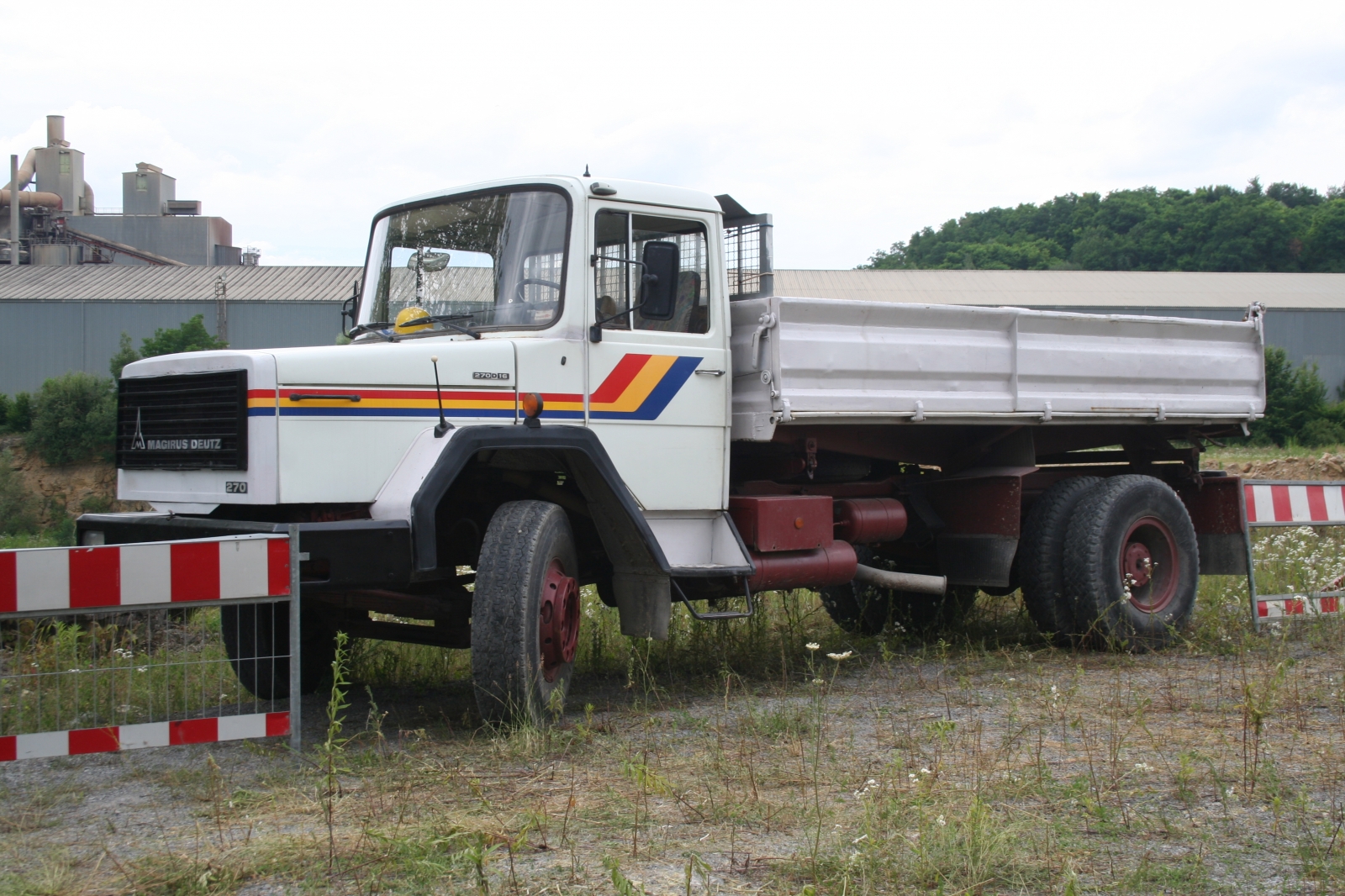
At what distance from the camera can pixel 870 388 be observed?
6.99m

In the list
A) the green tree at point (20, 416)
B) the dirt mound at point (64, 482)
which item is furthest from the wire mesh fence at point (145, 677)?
the green tree at point (20, 416)

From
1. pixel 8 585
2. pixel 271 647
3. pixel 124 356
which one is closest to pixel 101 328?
pixel 124 356

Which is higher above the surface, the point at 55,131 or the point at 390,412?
the point at 55,131

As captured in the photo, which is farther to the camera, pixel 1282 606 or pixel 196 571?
pixel 1282 606

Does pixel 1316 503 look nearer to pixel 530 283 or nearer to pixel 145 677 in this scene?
pixel 530 283

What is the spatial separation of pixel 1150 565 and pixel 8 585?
269 inches

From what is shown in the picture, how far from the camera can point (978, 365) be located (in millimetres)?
7488

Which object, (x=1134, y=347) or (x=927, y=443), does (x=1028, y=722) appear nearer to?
(x=927, y=443)

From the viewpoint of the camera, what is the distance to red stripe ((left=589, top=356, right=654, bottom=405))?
20.1ft

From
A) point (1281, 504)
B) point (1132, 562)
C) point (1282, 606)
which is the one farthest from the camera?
point (1281, 504)

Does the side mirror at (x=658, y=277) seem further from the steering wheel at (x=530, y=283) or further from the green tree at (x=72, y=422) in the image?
the green tree at (x=72, y=422)

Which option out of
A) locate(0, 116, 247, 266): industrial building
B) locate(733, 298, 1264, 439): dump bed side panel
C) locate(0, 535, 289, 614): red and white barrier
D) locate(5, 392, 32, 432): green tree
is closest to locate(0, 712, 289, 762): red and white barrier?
locate(0, 535, 289, 614): red and white barrier

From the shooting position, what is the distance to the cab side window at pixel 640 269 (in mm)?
6172

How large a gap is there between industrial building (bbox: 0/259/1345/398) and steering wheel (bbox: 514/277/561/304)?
32.2 metres
